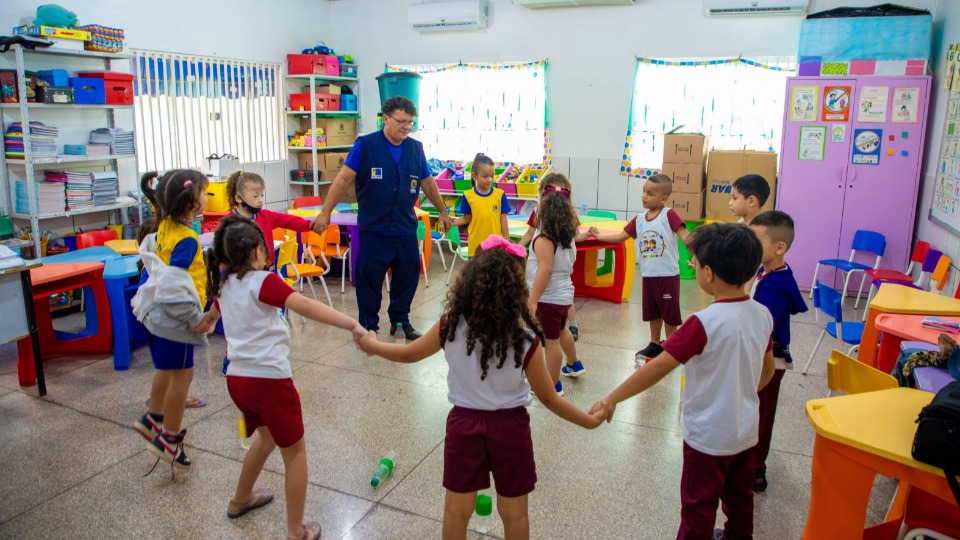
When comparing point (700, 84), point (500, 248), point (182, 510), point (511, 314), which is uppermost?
point (700, 84)

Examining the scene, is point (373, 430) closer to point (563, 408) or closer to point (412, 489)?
point (412, 489)

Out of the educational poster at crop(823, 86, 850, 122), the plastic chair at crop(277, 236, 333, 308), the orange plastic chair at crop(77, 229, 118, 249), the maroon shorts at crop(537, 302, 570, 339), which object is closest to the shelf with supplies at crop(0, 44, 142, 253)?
the orange plastic chair at crop(77, 229, 118, 249)

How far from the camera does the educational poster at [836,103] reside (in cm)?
645

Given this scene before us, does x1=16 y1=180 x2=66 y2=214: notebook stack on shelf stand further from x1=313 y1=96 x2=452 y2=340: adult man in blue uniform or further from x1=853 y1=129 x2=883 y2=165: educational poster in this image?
x1=853 y1=129 x2=883 y2=165: educational poster

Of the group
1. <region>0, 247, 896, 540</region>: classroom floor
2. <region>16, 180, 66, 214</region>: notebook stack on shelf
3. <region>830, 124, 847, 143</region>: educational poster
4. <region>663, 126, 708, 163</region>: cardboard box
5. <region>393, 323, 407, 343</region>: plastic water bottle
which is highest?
<region>830, 124, 847, 143</region>: educational poster

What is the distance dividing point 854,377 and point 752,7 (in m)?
5.64

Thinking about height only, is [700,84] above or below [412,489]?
above

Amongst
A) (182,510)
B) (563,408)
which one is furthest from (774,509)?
(182,510)

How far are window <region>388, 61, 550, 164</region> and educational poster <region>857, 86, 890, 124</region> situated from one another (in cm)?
350

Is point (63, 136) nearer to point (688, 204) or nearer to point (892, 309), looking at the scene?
point (688, 204)

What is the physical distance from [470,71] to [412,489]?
6.79m

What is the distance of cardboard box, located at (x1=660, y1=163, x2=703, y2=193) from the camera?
7.30 meters

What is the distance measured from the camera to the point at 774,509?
300cm

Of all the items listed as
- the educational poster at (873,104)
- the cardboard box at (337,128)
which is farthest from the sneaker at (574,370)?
the cardboard box at (337,128)
